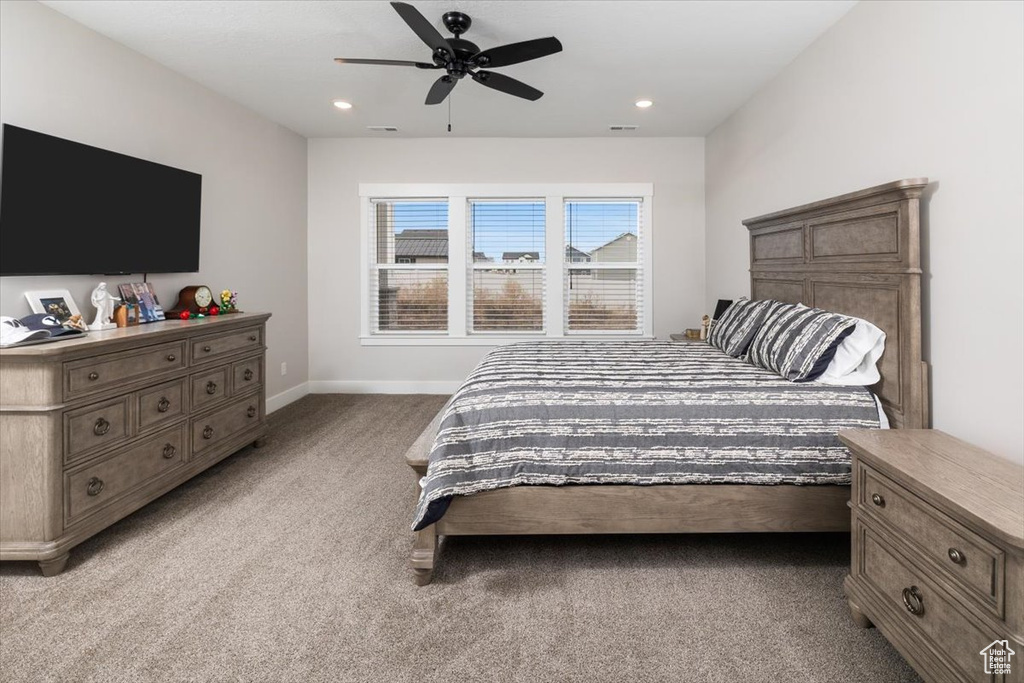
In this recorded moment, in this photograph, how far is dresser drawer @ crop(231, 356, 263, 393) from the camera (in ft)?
11.5

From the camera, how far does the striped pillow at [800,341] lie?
2504mm

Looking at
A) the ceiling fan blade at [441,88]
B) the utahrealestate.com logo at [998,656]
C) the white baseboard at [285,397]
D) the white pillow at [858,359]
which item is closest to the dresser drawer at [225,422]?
the white baseboard at [285,397]

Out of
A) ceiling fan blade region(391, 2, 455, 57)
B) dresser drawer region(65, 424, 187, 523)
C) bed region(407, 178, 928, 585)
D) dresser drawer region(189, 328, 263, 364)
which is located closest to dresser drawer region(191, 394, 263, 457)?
dresser drawer region(65, 424, 187, 523)

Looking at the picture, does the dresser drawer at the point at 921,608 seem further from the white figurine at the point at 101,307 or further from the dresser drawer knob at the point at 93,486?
the white figurine at the point at 101,307

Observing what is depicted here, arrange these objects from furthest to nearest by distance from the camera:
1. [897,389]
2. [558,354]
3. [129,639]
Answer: [558,354], [897,389], [129,639]

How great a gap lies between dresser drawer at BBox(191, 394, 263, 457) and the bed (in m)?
1.58

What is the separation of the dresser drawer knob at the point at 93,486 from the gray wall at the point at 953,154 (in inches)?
146

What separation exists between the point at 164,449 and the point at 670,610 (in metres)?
2.62

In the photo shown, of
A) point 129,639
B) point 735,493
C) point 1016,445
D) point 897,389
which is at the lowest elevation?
point 129,639

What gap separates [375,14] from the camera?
287 cm

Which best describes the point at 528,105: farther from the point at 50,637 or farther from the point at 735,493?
the point at 50,637

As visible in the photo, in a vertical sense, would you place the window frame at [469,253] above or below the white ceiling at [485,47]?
below

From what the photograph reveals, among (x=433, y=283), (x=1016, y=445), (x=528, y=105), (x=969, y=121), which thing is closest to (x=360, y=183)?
(x=433, y=283)

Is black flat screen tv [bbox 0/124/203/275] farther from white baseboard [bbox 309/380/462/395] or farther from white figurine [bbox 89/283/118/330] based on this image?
white baseboard [bbox 309/380/462/395]
